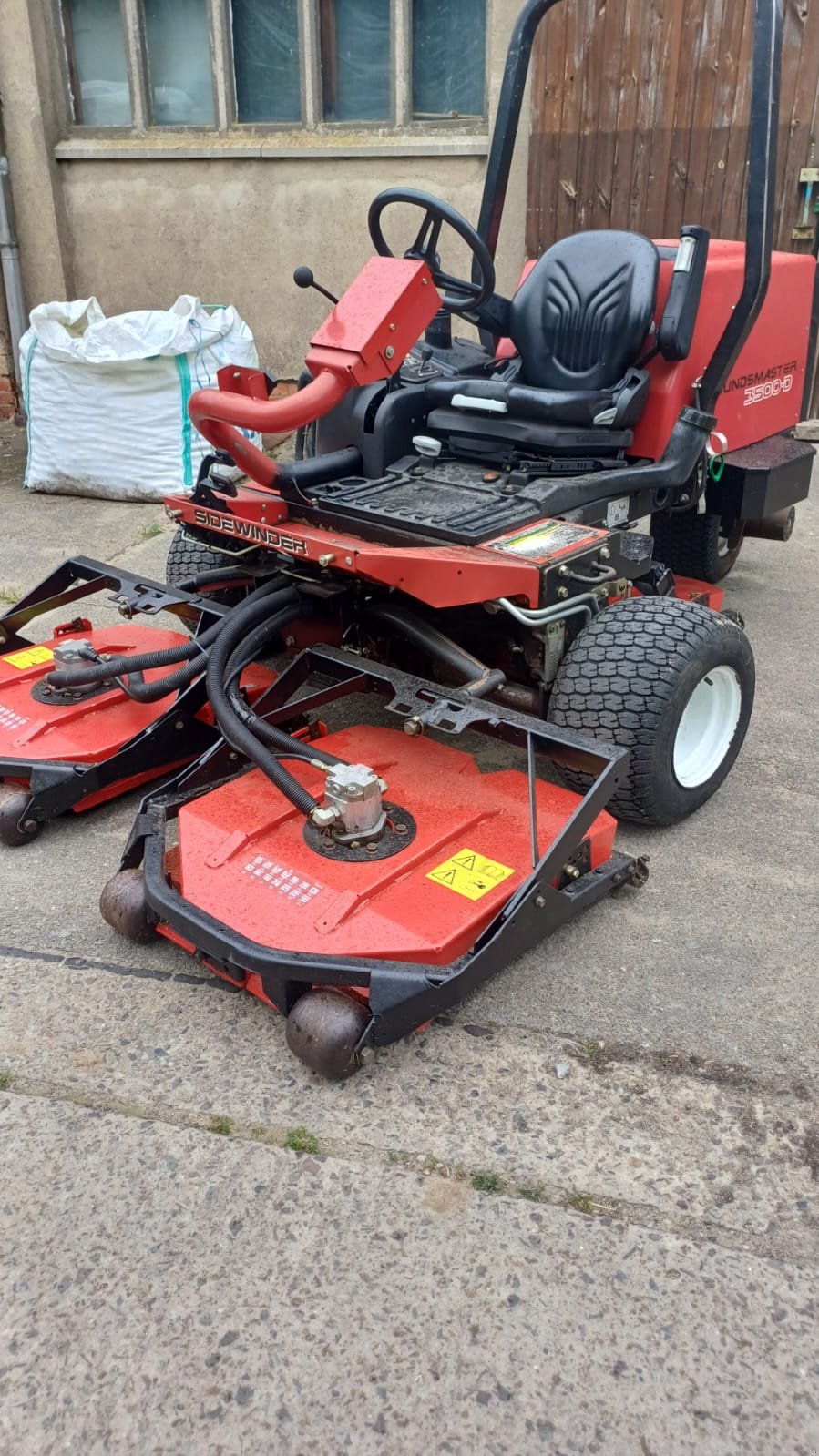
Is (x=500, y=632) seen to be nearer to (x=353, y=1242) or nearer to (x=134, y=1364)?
(x=353, y=1242)

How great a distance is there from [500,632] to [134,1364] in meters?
1.87

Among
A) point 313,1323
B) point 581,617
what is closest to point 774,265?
point 581,617

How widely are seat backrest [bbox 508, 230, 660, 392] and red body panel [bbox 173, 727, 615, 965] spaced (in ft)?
4.36

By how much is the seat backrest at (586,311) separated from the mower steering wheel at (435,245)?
0.74 feet

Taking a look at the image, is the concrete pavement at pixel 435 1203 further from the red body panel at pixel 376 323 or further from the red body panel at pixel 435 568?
the red body panel at pixel 376 323

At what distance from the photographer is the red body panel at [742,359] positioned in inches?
130

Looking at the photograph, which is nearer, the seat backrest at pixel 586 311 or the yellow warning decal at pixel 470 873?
the yellow warning decal at pixel 470 873

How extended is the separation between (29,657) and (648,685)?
69.0 inches

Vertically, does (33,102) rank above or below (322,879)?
above

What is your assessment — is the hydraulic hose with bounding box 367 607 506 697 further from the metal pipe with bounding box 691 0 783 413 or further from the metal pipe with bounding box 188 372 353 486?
the metal pipe with bounding box 691 0 783 413

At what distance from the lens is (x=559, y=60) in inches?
238

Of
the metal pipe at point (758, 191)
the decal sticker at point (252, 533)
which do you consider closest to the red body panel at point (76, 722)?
the decal sticker at point (252, 533)

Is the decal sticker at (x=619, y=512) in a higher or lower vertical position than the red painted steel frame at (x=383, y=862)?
higher

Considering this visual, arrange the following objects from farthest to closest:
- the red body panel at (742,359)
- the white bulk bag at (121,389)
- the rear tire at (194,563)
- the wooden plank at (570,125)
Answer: the wooden plank at (570,125) → the white bulk bag at (121,389) → the rear tire at (194,563) → the red body panel at (742,359)
